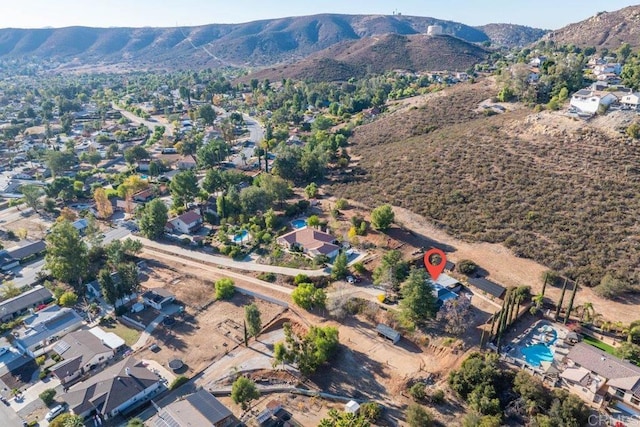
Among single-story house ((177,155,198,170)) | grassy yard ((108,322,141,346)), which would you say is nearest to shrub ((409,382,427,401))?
grassy yard ((108,322,141,346))

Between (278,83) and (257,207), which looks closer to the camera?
(257,207)

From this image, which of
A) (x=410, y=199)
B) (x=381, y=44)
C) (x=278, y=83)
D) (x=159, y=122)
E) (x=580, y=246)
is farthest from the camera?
(x=381, y=44)

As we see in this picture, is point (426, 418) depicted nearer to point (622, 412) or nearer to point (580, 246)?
point (622, 412)

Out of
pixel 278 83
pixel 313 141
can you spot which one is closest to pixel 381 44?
pixel 278 83

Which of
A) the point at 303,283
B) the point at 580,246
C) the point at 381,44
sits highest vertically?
the point at 381,44

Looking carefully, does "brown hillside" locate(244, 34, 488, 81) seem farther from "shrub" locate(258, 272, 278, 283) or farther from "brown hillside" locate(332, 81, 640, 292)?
"shrub" locate(258, 272, 278, 283)

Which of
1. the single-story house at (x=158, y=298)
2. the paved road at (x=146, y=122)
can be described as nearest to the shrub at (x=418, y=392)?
the single-story house at (x=158, y=298)

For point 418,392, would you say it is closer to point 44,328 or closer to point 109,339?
point 109,339
